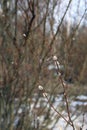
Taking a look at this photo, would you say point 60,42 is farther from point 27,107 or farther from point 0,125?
point 0,125

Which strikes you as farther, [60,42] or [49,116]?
[49,116]

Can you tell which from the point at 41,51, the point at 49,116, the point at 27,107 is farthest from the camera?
the point at 49,116

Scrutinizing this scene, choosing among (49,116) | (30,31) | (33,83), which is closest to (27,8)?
(30,31)

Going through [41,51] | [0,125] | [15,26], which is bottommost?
[0,125]

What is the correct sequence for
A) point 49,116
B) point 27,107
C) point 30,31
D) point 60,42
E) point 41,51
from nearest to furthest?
point 30,31, point 41,51, point 27,107, point 60,42, point 49,116

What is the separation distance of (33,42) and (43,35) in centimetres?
20

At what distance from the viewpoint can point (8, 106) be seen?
5.66m

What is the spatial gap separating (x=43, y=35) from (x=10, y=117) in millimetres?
1267

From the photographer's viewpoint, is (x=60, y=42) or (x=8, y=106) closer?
(x=8, y=106)

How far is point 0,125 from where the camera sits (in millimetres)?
5547

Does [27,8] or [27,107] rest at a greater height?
[27,8]

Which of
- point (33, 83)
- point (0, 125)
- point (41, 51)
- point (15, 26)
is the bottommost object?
point (0, 125)

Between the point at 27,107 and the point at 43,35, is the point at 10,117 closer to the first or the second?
the point at 27,107

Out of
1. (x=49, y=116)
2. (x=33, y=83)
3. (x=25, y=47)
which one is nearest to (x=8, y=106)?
(x=33, y=83)
